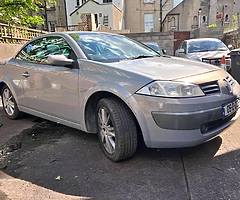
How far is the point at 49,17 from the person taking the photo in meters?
40.2

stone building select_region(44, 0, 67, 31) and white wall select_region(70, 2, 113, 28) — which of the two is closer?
white wall select_region(70, 2, 113, 28)

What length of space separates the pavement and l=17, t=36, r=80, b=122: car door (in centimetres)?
52

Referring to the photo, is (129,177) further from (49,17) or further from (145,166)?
(49,17)

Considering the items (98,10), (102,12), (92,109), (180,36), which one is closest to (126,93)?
(92,109)

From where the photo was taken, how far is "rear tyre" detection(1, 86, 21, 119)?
5.65 m

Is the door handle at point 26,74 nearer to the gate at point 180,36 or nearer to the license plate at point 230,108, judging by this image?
the license plate at point 230,108

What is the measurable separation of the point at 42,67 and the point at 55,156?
1.41 m

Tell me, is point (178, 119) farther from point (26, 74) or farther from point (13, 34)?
point (13, 34)

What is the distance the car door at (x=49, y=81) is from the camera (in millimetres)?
4074

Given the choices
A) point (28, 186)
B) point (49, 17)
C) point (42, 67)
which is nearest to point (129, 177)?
point (28, 186)

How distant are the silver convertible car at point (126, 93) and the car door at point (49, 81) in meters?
0.01

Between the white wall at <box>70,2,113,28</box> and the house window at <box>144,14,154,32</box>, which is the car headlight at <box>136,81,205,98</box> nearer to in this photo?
the white wall at <box>70,2,113,28</box>

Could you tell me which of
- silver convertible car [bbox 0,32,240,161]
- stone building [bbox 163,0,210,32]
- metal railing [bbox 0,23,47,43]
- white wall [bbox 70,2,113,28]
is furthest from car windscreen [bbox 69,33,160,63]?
stone building [bbox 163,0,210,32]

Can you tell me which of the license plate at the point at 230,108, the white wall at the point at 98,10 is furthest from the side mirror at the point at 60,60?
the white wall at the point at 98,10
